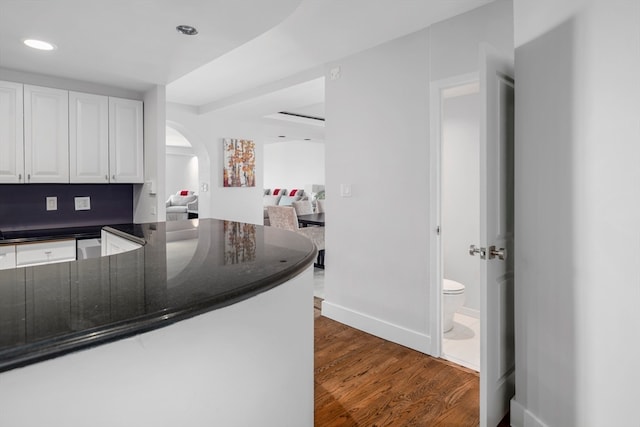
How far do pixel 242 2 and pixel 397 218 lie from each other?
6.02ft

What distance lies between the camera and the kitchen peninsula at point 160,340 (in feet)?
2.29

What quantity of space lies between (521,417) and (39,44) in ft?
11.5

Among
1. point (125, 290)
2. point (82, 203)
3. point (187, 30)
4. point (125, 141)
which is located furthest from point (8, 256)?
point (125, 290)

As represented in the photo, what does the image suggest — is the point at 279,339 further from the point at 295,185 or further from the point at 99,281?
the point at 295,185

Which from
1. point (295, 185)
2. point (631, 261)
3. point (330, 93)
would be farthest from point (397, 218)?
point (295, 185)

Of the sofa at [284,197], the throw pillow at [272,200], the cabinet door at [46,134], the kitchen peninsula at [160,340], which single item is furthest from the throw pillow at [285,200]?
the kitchen peninsula at [160,340]

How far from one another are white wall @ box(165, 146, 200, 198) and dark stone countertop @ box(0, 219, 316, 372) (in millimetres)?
12798

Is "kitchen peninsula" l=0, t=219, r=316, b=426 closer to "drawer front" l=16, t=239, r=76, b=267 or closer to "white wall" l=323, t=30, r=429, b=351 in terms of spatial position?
"white wall" l=323, t=30, r=429, b=351

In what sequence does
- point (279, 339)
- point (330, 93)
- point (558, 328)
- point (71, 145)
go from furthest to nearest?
1. point (330, 93)
2. point (71, 145)
3. point (558, 328)
4. point (279, 339)

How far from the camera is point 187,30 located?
2.23 metres

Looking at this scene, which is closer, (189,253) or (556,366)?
(189,253)

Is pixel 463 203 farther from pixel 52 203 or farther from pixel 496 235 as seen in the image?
pixel 52 203

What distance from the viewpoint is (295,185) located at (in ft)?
36.5

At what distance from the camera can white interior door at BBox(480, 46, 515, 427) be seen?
5.94 feet
